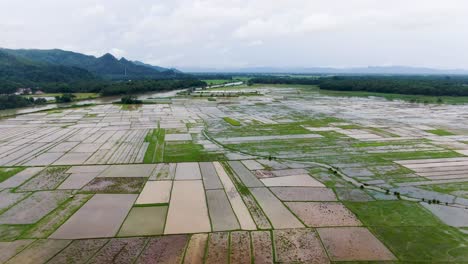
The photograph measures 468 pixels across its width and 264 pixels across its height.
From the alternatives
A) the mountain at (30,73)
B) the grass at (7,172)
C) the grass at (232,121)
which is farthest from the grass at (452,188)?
the mountain at (30,73)

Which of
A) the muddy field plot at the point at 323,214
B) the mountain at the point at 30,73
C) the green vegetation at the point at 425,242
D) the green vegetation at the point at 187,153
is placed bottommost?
the green vegetation at the point at 425,242

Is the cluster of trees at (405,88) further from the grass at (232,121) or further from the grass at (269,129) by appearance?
the grass at (232,121)

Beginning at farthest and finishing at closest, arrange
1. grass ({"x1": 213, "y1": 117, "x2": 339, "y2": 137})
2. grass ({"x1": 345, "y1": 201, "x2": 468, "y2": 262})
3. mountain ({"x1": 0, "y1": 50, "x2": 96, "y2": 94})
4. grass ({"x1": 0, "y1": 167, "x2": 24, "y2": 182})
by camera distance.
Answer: mountain ({"x1": 0, "y1": 50, "x2": 96, "y2": 94})
grass ({"x1": 213, "y1": 117, "x2": 339, "y2": 137})
grass ({"x1": 0, "y1": 167, "x2": 24, "y2": 182})
grass ({"x1": 345, "y1": 201, "x2": 468, "y2": 262})

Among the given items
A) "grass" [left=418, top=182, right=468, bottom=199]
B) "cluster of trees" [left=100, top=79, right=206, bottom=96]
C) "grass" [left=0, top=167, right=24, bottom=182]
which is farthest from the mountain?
"grass" [left=418, top=182, right=468, bottom=199]

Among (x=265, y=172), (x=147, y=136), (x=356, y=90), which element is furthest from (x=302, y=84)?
(x=265, y=172)

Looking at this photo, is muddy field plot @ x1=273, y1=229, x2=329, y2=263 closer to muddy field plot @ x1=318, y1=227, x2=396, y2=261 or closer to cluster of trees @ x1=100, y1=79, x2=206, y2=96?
muddy field plot @ x1=318, y1=227, x2=396, y2=261

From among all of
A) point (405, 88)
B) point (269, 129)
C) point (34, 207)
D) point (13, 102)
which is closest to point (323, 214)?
point (34, 207)
